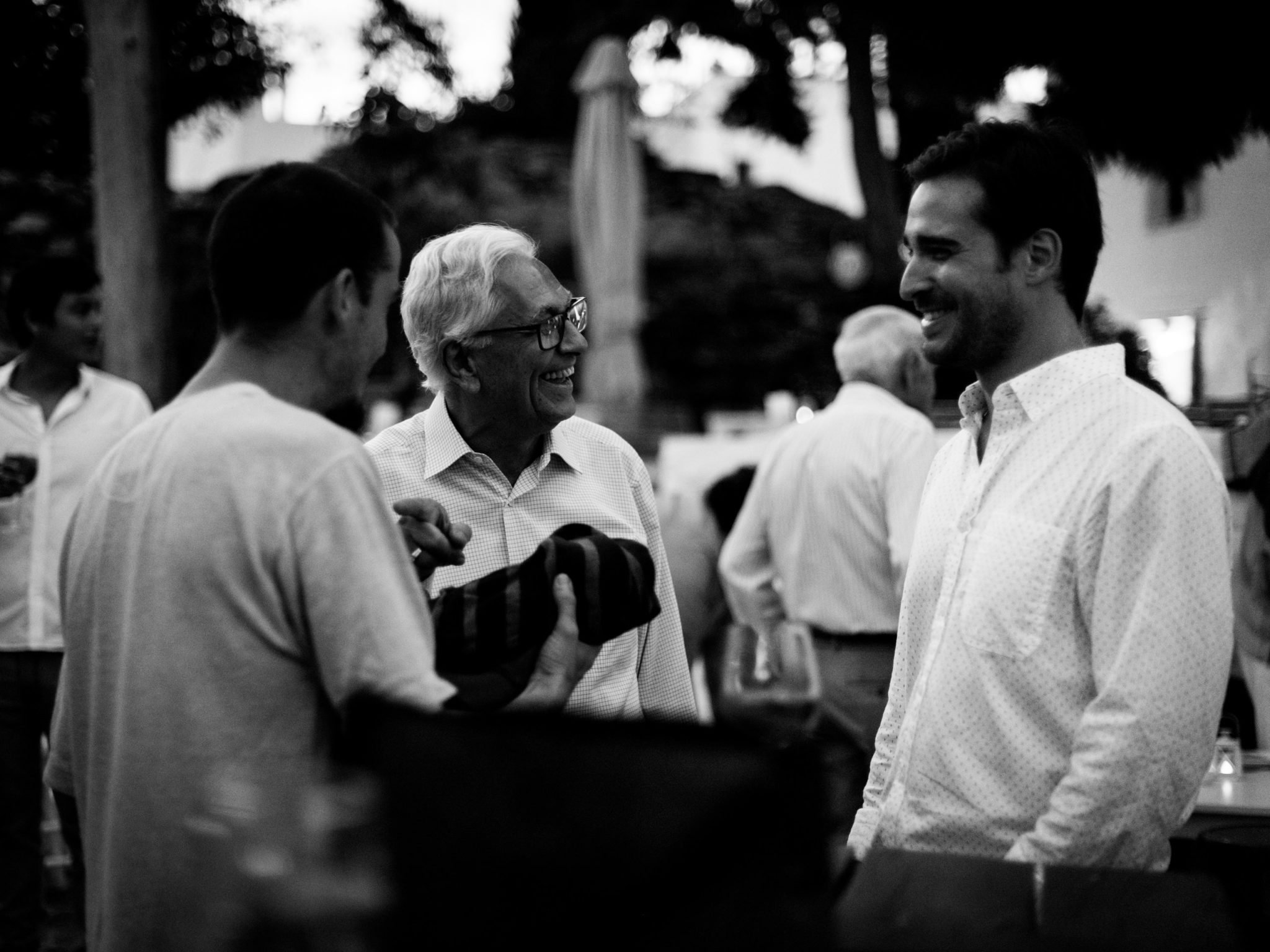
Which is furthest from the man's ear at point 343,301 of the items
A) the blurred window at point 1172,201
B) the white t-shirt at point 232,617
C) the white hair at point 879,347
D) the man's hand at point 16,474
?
the blurred window at point 1172,201

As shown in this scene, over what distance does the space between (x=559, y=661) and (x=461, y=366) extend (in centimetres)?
110

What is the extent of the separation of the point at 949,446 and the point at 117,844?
152 centimetres

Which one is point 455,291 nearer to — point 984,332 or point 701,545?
point 984,332

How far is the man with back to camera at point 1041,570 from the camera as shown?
1961 mm

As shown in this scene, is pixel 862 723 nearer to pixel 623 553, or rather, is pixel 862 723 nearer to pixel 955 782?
pixel 955 782

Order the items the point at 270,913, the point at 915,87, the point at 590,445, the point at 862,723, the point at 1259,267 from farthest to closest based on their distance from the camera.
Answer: the point at 915,87 < the point at 1259,267 < the point at 862,723 < the point at 590,445 < the point at 270,913

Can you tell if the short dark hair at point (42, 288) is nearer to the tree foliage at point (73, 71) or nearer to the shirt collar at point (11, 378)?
→ the shirt collar at point (11, 378)

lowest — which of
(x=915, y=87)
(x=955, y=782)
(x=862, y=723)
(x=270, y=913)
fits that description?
(x=862, y=723)

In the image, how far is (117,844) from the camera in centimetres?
175

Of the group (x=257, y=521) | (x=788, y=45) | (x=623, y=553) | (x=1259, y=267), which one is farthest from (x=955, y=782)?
(x=788, y=45)

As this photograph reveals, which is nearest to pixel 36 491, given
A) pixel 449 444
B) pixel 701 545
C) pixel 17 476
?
pixel 17 476

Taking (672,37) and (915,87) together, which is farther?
(672,37)

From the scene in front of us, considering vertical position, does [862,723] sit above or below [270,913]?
below

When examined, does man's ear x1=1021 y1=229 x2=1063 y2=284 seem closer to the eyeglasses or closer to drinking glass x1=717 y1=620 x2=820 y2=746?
drinking glass x1=717 y1=620 x2=820 y2=746
